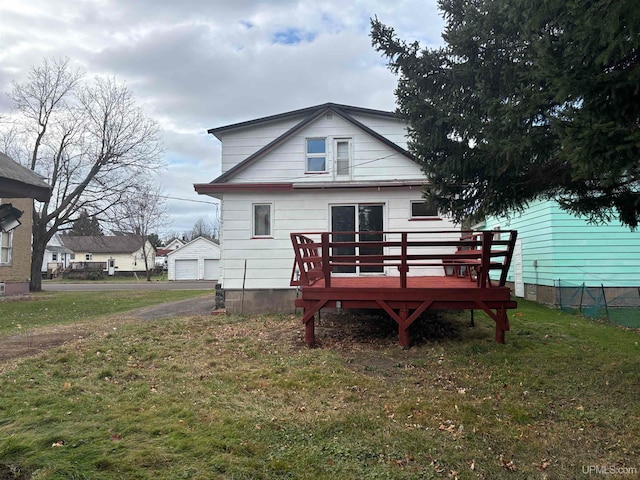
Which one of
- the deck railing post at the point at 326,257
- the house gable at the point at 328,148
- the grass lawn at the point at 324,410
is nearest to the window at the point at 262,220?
the house gable at the point at 328,148

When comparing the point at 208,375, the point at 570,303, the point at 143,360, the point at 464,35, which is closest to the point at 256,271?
the point at 143,360

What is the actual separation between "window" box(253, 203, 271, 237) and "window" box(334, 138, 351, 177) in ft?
6.80

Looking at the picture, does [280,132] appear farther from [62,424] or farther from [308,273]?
[62,424]

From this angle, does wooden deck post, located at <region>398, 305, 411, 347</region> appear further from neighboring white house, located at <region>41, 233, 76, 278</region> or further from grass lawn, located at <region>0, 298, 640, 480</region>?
neighboring white house, located at <region>41, 233, 76, 278</region>

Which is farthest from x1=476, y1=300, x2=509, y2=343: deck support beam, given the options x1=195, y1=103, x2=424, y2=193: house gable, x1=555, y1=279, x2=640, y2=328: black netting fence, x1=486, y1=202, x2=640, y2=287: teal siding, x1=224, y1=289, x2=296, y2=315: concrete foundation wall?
x1=486, y1=202, x2=640, y2=287: teal siding

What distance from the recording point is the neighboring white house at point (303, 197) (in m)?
10.6

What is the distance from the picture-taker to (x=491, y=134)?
4.62 m

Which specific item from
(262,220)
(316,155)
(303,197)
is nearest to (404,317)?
(303,197)

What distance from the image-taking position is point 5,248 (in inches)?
772

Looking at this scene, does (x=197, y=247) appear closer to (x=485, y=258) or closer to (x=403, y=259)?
(x=403, y=259)

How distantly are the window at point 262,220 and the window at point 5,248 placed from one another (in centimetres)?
1508

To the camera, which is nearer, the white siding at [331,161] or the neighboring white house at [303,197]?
the neighboring white house at [303,197]

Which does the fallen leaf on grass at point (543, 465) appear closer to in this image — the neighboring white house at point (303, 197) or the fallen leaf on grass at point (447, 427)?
the fallen leaf on grass at point (447, 427)

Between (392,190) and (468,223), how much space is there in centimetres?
469
